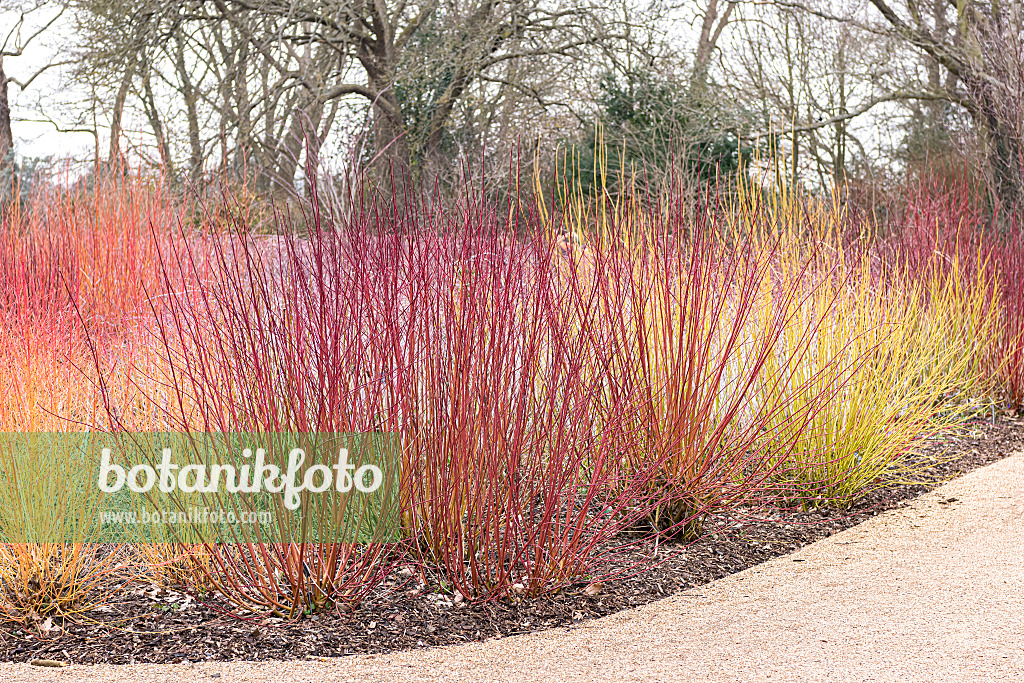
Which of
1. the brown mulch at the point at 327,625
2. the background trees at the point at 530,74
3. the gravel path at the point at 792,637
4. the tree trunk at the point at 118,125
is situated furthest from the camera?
the background trees at the point at 530,74

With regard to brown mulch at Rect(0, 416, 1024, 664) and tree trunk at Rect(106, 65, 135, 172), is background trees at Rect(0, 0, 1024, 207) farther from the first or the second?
brown mulch at Rect(0, 416, 1024, 664)

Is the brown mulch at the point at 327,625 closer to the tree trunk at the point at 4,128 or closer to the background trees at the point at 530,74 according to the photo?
the background trees at the point at 530,74

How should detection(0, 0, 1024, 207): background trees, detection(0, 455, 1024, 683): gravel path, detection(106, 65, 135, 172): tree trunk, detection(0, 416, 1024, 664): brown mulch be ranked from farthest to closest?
detection(0, 0, 1024, 207): background trees
detection(106, 65, 135, 172): tree trunk
detection(0, 416, 1024, 664): brown mulch
detection(0, 455, 1024, 683): gravel path

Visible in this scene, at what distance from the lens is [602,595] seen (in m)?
3.35

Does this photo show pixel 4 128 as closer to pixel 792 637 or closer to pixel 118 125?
pixel 118 125

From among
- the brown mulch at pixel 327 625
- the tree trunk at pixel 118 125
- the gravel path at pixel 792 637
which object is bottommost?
the gravel path at pixel 792 637

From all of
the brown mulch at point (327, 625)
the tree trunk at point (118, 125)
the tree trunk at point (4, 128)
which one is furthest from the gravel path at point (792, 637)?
the tree trunk at point (4, 128)

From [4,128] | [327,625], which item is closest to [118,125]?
[4,128]

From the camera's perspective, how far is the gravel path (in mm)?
2734

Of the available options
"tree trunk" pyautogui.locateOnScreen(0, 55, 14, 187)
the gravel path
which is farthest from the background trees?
the gravel path

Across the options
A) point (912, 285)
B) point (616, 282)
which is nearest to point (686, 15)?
point (912, 285)

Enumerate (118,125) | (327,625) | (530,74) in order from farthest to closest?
(530,74)
(118,125)
(327,625)

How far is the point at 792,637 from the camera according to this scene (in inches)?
120

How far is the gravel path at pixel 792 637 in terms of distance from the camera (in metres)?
2.73
